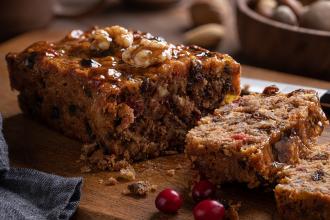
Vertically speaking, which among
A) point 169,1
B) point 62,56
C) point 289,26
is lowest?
point 169,1

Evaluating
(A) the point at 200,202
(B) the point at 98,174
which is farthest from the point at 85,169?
(A) the point at 200,202

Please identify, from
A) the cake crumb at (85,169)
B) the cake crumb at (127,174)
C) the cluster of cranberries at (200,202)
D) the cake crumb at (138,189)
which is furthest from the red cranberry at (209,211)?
the cake crumb at (85,169)

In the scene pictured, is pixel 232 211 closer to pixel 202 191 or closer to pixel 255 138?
pixel 202 191

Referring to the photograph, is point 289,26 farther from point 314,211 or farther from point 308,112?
point 314,211

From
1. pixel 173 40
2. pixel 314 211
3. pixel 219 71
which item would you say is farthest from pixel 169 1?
pixel 314 211

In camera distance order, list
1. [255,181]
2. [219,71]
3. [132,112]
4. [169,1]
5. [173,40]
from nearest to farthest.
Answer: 1. [255,181]
2. [132,112]
3. [219,71]
4. [173,40]
5. [169,1]

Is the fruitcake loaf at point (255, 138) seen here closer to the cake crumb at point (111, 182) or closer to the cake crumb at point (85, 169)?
the cake crumb at point (111, 182)
